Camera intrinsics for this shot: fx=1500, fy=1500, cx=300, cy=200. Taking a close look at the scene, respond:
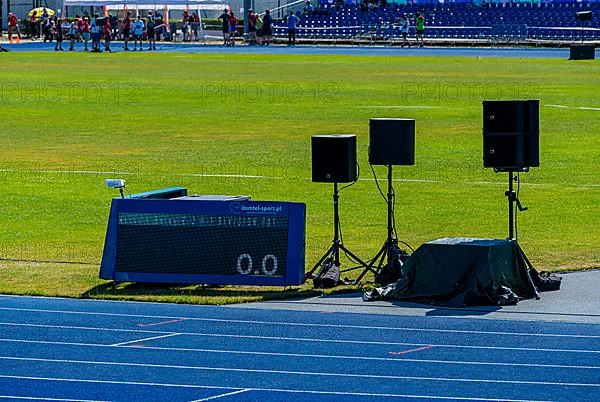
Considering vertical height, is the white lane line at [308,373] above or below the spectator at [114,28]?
below

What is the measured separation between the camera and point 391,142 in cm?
1459

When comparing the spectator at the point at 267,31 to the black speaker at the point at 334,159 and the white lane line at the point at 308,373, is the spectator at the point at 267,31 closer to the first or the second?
the black speaker at the point at 334,159

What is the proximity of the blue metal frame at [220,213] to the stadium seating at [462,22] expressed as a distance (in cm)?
7145

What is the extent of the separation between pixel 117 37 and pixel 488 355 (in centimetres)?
9066

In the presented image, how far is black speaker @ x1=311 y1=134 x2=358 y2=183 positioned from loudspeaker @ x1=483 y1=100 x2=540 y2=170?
129cm

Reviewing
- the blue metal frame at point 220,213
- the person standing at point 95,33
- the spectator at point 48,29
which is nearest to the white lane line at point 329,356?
the blue metal frame at point 220,213

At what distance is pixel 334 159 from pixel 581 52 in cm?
5260

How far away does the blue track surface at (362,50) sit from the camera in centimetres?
7356

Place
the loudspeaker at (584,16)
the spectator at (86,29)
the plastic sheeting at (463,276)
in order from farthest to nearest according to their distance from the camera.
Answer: the spectator at (86,29) < the loudspeaker at (584,16) < the plastic sheeting at (463,276)

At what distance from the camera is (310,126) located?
3466 cm

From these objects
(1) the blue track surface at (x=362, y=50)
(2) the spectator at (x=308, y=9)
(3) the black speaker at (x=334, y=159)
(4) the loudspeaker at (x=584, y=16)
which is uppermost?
(2) the spectator at (x=308, y=9)

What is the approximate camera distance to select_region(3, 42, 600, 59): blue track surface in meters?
73.6

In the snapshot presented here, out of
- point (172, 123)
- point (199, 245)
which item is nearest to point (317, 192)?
point (199, 245)


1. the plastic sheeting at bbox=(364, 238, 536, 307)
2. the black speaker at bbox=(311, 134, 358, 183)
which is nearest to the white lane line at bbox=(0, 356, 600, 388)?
the plastic sheeting at bbox=(364, 238, 536, 307)
